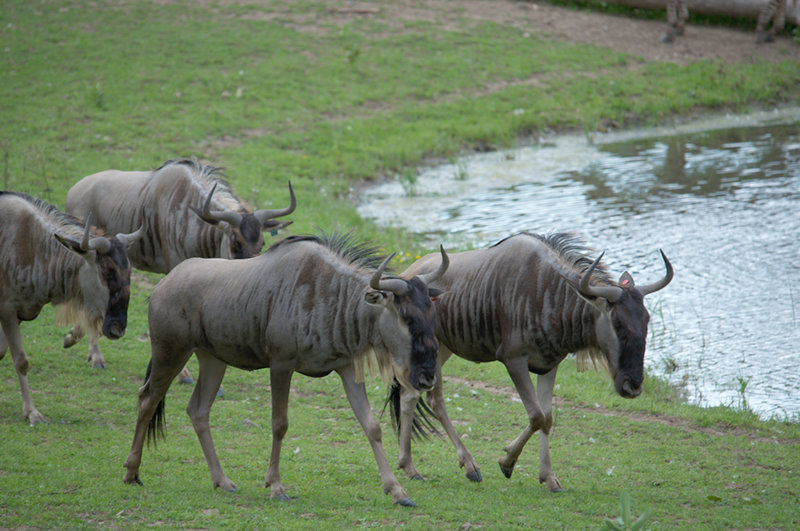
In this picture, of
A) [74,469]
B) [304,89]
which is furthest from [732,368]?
[304,89]

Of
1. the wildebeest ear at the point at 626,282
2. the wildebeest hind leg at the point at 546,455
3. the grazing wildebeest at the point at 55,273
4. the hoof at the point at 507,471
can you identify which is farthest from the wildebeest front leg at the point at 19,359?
the wildebeest ear at the point at 626,282

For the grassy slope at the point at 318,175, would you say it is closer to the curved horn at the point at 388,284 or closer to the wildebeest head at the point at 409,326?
the wildebeest head at the point at 409,326

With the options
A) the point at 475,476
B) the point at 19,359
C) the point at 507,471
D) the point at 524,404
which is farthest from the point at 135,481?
the point at 524,404

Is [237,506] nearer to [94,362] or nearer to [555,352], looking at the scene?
[555,352]

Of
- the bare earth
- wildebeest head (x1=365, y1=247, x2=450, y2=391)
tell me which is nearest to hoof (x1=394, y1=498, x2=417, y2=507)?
wildebeest head (x1=365, y1=247, x2=450, y2=391)

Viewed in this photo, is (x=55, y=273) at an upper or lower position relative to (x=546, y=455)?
upper

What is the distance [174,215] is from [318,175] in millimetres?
7265

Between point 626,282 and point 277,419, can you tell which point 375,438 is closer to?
point 277,419

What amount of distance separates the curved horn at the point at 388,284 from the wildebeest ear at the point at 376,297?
0.07m

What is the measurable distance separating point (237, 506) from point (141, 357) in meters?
4.29

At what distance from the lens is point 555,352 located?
718cm

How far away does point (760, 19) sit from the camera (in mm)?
24391

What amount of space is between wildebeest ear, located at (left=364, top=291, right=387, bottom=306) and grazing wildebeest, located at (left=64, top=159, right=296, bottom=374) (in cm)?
293

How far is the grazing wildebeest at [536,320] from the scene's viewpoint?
6.77 metres
